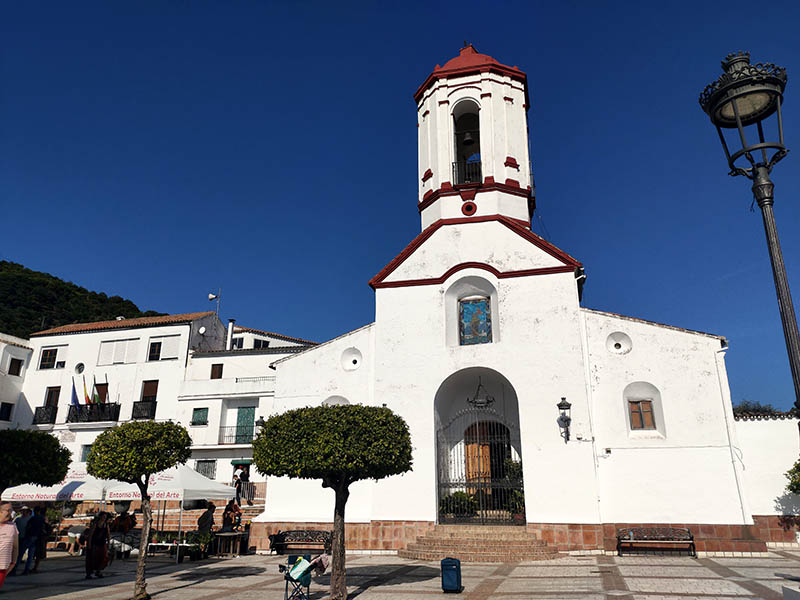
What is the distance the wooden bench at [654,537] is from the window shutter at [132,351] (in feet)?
93.8

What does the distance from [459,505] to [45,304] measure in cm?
4505

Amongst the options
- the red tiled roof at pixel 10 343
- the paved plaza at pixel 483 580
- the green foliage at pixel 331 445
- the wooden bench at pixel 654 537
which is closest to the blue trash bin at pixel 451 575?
the paved plaza at pixel 483 580

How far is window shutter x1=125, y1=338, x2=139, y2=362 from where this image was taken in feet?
→ 111

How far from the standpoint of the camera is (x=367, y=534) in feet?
55.3

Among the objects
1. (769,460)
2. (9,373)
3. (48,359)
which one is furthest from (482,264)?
(9,373)

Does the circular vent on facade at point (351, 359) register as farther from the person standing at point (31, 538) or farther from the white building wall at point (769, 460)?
the white building wall at point (769, 460)

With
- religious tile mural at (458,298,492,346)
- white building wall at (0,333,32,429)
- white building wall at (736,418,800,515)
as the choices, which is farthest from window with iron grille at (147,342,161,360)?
white building wall at (736,418,800,515)

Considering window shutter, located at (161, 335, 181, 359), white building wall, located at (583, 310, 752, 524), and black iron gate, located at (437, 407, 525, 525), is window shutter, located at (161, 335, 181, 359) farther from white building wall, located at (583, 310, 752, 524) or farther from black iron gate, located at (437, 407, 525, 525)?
white building wall, located at (583, 310, 752, 524)

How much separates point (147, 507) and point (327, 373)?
27.4 ft

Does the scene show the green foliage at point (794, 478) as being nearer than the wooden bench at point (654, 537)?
No

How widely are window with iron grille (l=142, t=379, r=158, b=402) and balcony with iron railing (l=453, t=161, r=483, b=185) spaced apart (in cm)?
2246

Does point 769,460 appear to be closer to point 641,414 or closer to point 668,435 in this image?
point 668,435

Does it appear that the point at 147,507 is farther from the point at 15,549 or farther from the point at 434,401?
the point at 434,401

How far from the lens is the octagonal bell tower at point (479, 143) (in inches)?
779
